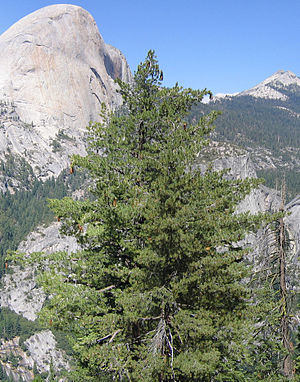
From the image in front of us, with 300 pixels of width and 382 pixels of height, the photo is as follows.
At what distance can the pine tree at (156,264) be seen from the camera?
8.37 meters

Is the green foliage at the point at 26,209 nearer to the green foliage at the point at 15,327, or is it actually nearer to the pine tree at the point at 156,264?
the green foliage at the point at 15,327

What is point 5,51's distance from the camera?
187 meters

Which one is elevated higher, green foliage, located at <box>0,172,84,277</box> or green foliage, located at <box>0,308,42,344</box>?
green foliage, located at <box>0,172,84,277</box>

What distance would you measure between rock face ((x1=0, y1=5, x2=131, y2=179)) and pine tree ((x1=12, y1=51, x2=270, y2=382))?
560 feet

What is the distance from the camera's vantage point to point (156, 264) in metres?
8.67

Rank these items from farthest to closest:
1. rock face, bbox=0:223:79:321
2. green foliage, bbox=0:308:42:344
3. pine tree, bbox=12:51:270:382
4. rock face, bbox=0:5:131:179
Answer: rock face, bbox=0:5:131:179 < rock face, bbox=0:223:79:321 < green foliage, bbox=0:308:42:344 < pine tree, bbox=12:51:270:382

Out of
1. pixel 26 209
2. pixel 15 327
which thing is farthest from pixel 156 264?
pixel 26 209

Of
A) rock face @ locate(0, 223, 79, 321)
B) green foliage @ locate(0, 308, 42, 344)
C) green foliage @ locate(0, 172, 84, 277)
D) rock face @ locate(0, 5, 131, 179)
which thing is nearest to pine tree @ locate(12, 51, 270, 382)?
green foliage @ locate(0, 308, 42, 344)

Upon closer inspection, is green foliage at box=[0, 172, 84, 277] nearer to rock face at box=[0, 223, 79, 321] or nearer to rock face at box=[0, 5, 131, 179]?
rock face at box=[0, 223, 79, 321]

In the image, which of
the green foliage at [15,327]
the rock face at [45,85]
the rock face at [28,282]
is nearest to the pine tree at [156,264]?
the green foliage at [15,327]

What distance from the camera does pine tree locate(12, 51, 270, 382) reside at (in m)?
8.37

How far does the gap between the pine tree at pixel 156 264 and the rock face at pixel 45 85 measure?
17077cm

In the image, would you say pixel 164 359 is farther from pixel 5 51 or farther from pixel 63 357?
pixel 5 51

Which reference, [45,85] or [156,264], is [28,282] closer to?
[45,85]
